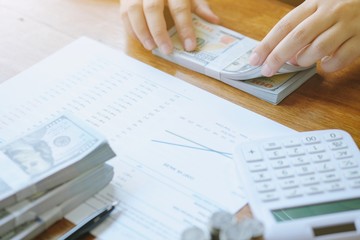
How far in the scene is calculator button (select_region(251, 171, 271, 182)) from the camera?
0.73 metres

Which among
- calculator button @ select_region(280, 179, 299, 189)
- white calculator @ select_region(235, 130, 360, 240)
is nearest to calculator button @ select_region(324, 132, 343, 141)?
white calculator @ select_region(235, 130, 360, 240)

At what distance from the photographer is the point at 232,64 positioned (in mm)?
953

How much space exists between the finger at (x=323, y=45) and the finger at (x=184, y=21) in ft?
0.67

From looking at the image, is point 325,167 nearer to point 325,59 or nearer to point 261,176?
point 261,176

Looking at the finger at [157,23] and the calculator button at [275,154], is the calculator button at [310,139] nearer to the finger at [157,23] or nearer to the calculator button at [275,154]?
the calculator button at [275,154]

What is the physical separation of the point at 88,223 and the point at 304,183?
0.93 ft

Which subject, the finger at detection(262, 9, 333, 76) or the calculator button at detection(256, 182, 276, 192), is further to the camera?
the finger at detection(262, 9, 333, 76)

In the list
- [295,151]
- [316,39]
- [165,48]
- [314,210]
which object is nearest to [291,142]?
[295,151]

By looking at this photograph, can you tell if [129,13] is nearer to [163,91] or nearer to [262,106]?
[163,91]

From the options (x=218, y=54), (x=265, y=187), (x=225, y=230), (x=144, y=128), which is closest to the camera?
(x=225, y=230)

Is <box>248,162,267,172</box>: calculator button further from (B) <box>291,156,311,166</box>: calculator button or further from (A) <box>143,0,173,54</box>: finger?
(A) <box>143,0,173,54</box>: finger

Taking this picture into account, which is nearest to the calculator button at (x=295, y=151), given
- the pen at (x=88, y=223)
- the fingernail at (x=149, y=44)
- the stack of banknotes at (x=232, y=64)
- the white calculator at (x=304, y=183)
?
the white calculator at (x=304, y=183)

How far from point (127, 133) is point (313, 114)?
30 cm

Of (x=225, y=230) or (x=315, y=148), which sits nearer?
(x=225, y=230)
